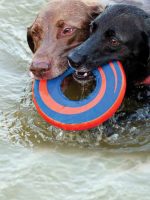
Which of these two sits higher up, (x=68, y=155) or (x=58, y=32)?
(x=58, y=32)

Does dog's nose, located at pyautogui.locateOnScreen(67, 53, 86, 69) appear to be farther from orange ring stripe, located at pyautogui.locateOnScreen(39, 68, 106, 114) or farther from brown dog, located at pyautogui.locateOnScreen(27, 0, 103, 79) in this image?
brown dog, located at pyautogui.locateOnScreen(27, 0, 103, 79)

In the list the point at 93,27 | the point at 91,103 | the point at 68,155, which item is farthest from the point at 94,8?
the point at 68,155

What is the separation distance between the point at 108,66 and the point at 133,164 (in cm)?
93

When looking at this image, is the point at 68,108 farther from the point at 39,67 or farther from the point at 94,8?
the point at 94,8

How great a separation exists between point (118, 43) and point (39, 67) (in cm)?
75

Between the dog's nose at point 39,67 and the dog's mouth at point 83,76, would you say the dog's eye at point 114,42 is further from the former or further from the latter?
the dog's nose at point 39,67

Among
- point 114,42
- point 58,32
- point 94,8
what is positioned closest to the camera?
point 114,42

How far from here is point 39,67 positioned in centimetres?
569

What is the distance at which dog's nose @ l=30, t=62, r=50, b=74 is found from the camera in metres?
5.68

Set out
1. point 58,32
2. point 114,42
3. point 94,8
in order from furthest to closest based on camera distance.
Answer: point 94,8
point 58,32
point 114,42

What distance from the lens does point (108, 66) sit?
5.55m

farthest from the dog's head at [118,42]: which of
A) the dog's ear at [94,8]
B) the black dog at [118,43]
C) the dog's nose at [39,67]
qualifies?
the dog's ear at [94,8]

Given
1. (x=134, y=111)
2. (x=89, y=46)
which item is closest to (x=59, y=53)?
(x=89, y=46)

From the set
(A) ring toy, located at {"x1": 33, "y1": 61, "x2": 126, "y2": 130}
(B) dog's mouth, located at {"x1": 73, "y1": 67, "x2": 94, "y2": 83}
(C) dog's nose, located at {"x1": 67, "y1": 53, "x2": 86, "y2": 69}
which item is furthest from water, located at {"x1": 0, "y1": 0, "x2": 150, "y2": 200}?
(C) dog's nose, located at {"x1": 67, "y1": 53, "x2": 86, "y2": 69}
